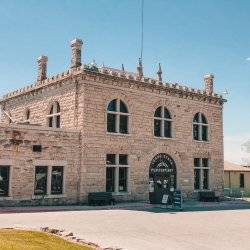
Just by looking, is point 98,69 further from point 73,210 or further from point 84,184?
point 73,210

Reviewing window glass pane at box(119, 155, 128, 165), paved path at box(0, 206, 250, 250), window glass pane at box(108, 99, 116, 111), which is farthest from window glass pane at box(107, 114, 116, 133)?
paved path at box(0, 206, 250, 250)

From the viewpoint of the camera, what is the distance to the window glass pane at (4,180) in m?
21.7

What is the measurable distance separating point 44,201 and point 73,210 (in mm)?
2882

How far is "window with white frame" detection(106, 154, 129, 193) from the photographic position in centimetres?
2591

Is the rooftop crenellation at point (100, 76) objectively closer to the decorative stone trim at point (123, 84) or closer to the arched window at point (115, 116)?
the decorative stone trim at point (123, 84)

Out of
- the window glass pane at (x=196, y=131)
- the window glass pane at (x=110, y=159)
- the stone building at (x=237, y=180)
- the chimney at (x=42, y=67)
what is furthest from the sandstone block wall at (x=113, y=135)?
the stone building at (x=237, y=180)

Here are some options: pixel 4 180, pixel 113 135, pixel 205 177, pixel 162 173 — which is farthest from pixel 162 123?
pixel 4 180

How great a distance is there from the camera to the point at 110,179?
85.3ft

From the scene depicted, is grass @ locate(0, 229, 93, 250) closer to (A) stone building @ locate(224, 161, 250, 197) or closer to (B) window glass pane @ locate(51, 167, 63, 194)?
(B) window glass pane @ locate(51, 167, 63, 194)

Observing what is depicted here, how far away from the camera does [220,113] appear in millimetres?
33125

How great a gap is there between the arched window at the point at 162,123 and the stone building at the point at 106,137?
75 millimetres

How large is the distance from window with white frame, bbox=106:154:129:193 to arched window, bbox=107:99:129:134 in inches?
70.9

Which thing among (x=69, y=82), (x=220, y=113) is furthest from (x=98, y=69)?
(x=220, y=113)

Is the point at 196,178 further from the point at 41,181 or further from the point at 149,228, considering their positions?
the point at 149,228
